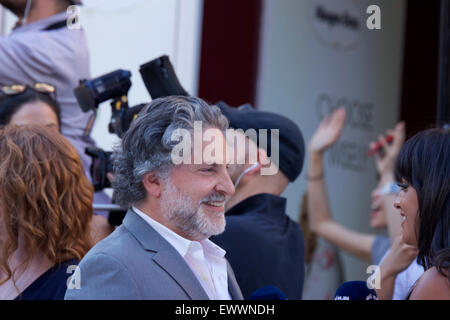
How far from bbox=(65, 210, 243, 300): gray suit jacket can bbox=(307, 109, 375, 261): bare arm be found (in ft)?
8.69

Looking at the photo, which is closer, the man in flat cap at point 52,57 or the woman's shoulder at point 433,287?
the woman's shoulder at point 433,287

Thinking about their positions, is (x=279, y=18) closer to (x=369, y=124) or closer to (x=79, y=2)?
(x=369, y=124)

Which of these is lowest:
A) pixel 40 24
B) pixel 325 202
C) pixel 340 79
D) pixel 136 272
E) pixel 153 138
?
pixel 325 202

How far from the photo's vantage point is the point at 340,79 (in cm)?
575

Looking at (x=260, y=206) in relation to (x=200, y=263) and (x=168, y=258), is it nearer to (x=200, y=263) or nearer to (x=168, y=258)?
(x=200, y=263)

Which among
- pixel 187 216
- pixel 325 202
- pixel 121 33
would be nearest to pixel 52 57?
pixel 121 33

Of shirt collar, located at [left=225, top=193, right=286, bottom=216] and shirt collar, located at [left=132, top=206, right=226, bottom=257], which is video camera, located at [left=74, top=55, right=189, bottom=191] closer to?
shirt collar, located at [left=225, top=193, right=286, bottom=216]

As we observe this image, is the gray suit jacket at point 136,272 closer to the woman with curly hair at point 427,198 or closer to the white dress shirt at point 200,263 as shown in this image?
the white dress shirt at point 200,263

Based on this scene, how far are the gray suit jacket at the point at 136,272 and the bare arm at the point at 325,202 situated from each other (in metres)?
2.65

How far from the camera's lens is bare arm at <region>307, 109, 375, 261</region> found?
446 cm

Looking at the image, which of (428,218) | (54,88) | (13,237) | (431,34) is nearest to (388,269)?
(428,218)

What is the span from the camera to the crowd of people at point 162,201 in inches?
75.8

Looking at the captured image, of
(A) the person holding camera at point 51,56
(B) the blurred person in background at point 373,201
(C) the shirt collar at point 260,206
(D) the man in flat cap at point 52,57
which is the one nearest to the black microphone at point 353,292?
(C) the shirt collar at point 260,206

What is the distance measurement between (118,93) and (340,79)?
3.13 m
